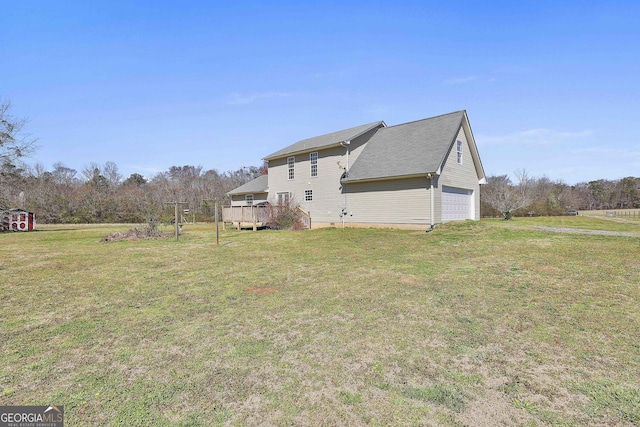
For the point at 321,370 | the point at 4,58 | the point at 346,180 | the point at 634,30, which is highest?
the point at 4,58

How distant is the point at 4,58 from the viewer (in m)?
12.8

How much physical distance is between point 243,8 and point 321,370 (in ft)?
43.6

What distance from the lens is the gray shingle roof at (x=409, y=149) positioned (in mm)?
15562

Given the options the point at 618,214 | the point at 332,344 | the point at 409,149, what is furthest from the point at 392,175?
the point at 618,214

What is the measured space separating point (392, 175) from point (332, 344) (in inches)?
533

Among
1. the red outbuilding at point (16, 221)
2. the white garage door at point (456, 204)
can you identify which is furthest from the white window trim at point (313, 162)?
the red outbuilding at point (16, 221)

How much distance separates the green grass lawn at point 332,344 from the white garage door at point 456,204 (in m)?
8.85

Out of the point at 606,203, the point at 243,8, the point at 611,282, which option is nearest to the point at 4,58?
the point at 243,8

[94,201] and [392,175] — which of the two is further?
[94,201]

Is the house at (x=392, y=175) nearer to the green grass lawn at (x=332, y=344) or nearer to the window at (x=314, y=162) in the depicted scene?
the window at (x=314, y=162)

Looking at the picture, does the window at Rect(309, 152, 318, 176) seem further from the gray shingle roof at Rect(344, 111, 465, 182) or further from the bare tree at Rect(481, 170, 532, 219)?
the bare tree at Rect(481, 170, 532, 219)

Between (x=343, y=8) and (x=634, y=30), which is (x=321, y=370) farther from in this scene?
(x=634, y=30)

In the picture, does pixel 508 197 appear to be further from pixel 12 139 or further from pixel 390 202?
pixel 12 139

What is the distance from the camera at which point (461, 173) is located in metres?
17.6
